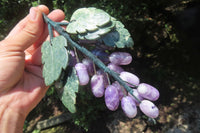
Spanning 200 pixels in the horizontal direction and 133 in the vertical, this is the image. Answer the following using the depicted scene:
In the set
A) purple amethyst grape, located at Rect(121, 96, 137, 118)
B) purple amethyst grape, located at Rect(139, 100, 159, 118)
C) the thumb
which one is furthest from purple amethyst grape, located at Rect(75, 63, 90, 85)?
the thumb

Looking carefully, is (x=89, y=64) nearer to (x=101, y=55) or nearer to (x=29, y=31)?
(x=101, y=55)

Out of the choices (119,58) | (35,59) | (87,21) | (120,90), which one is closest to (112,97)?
(120,90)

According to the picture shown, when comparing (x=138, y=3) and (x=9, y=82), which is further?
(x=138, y=3)

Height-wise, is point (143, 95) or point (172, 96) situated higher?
point (143, 95)

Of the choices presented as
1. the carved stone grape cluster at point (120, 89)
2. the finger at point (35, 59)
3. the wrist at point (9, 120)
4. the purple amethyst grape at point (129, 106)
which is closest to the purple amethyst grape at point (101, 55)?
the carved stone grape cluster at point (120, 89)

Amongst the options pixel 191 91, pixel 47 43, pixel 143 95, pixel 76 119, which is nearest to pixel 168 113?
pixel 191 91

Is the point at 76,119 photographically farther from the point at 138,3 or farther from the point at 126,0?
the point at 138,3

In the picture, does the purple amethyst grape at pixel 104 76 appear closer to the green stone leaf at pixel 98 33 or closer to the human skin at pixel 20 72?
the green stone leaf at pixel 98 33

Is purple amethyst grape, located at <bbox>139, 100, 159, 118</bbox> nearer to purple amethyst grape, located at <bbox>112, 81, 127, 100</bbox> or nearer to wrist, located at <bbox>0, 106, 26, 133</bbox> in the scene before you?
purple amethyst grape, located at <bbox>112, 81, 127, 100</bbox>
